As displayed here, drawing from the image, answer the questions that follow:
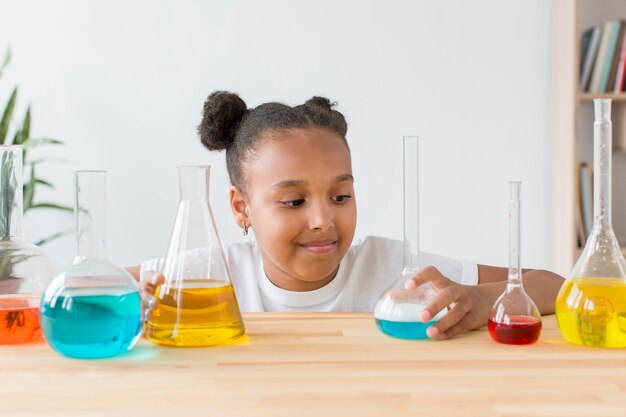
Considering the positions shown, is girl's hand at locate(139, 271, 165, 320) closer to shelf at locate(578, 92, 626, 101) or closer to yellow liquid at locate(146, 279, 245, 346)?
yellow liquid at locate(146, 279, 245, 346)

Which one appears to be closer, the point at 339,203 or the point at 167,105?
the point at 339,203

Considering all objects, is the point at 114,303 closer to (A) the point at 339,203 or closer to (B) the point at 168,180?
(A) the point at 339,203

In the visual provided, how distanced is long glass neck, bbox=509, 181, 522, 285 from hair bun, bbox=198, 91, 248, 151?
0.96 metres

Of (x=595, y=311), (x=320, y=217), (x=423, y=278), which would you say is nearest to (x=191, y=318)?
(x=423, y=278)

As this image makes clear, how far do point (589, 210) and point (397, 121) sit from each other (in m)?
0.83

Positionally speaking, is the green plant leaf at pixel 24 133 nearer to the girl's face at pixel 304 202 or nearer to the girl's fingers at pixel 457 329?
the girl's face at pixel 304 202

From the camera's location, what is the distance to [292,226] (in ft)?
4.63

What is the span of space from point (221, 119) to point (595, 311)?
1.06m

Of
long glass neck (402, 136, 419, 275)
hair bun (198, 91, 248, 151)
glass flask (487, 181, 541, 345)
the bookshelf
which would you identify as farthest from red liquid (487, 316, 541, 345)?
the bookshelf

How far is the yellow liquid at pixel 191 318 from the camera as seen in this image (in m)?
0.84

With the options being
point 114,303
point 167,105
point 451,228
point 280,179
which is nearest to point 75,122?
point 167,105

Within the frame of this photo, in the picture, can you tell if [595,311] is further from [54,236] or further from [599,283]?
[54,236]

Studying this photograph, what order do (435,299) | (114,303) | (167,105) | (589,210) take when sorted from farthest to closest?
(167,105) < (589,210) < (435,299) < (114,303)

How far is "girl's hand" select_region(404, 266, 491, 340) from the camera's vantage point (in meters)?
0.87
